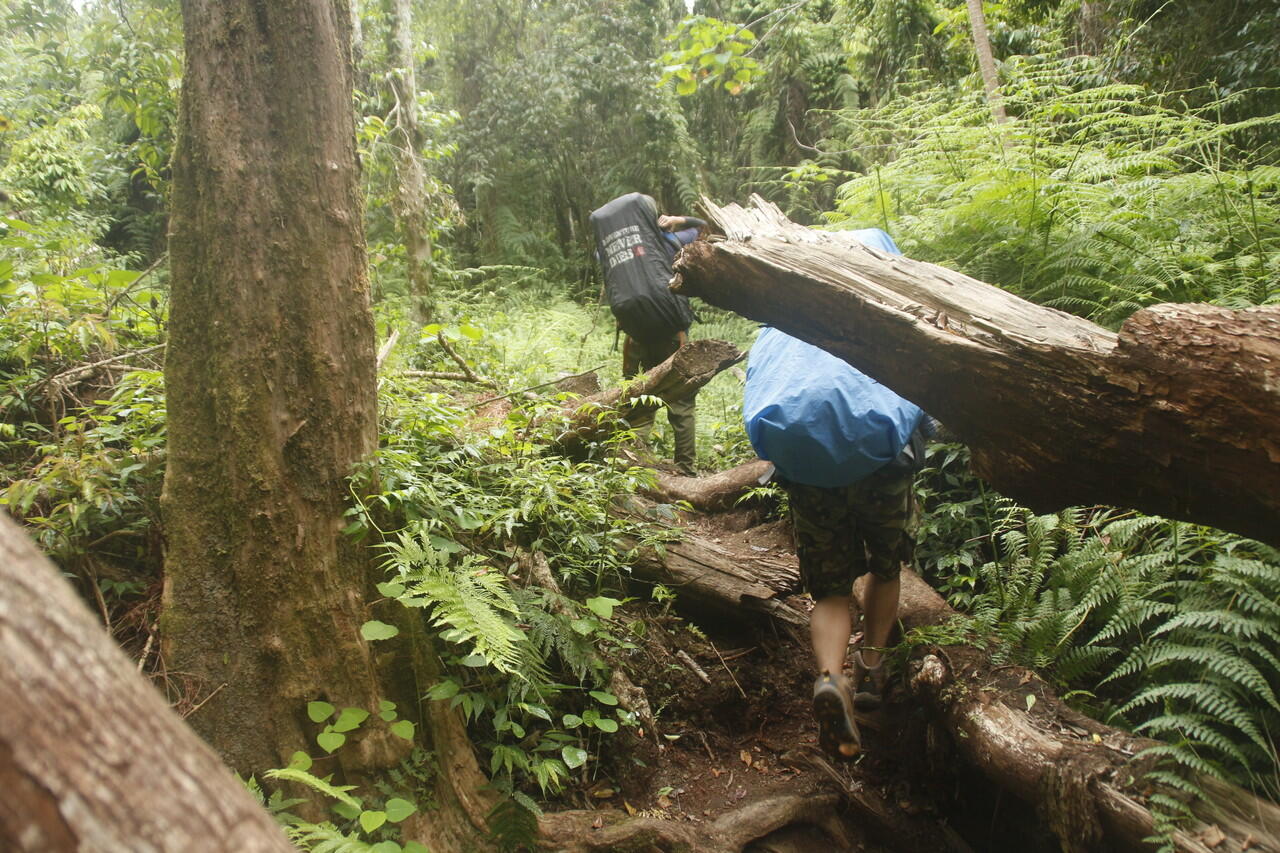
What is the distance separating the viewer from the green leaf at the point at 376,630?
213cm

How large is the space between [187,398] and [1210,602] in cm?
365

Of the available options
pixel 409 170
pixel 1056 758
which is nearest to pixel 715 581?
pixel 1056 758

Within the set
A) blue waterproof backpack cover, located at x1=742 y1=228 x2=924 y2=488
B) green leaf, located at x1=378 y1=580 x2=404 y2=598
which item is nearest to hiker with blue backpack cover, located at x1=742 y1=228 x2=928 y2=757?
blue waterproof backpack cover, located at x1=742 y1=228 x2=924 y2=488

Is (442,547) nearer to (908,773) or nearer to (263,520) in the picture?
(263,520)

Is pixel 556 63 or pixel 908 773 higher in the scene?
pixel 556 63

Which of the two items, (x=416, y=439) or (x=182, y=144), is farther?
(x=416, y=439)

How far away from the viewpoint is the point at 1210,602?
8.31 feet

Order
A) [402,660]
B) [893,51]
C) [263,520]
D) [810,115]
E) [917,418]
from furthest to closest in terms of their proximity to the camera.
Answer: [810,115], [893,51], [917,418], [402,660], [263,520]

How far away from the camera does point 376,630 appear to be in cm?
216

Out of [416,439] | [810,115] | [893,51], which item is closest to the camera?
[416,439]

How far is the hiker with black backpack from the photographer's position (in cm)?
588

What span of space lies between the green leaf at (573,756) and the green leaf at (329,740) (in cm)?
77

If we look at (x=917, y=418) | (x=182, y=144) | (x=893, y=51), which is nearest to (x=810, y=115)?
(x=893, y=51)

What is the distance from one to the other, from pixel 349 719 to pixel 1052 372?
2.31 metres
